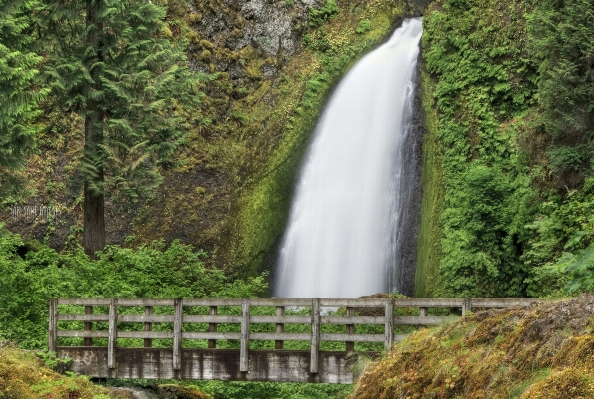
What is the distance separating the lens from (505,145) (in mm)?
22562

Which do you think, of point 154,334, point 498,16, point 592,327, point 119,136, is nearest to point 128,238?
point 119,136

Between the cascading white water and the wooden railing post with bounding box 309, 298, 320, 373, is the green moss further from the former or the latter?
the wooden railing post with bounding box 309, 298, 320, 373

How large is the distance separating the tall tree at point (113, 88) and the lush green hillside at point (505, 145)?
7.31 metres

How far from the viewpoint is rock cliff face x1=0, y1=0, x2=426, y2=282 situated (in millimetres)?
26500

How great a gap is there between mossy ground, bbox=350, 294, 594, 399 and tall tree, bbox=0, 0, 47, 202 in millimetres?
11590

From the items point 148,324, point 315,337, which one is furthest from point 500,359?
point 148,324

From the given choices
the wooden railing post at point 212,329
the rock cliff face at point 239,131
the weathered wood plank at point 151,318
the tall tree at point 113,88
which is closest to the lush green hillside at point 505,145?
the rock cliff face at point 239,131

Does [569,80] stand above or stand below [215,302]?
above

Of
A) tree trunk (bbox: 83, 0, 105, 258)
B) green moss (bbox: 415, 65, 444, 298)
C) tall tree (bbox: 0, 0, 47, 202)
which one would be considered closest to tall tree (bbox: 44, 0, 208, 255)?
tree trunk (bbox: 83, 0, 105, 258)

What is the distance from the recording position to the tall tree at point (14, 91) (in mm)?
17734

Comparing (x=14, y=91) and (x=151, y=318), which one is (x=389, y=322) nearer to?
(x=151, y=318)

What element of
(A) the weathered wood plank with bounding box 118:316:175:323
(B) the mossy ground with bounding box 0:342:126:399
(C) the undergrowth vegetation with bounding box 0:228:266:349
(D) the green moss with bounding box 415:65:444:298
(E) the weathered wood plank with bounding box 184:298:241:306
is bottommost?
(B) the mossy ground with bounding box 0:342:126:399

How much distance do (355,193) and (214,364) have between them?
42.5 feet

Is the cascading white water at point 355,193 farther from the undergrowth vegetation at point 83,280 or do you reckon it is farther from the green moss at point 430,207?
the undergrowth vegetation at point 83,280
